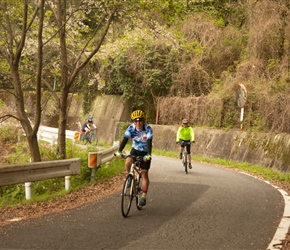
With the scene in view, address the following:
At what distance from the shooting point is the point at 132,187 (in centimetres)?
697

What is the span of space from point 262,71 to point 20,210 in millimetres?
17515

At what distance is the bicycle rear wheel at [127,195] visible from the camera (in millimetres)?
6594

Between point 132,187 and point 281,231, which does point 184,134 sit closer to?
point 132,187

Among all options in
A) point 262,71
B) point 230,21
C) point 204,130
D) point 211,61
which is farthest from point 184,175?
point 230,21

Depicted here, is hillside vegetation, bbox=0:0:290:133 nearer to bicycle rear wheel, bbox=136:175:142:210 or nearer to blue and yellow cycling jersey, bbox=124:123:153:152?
blue and yellow cycling jersey, bbox=124:123:153:152

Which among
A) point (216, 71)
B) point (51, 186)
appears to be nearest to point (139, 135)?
point (51, 186)

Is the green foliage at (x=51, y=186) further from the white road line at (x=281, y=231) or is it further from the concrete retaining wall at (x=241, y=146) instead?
the concrete retaining wall at (x=241, y=146)

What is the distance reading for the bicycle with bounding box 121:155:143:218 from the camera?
6668mm

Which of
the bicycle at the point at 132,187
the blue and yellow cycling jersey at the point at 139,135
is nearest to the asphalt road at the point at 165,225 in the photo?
the bicycle at the point at 132,187

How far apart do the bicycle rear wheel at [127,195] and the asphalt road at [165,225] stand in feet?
0.56

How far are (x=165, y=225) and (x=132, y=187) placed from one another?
115 cm

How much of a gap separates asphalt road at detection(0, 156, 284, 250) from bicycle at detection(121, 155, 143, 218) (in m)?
0.20

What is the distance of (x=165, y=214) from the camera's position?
6910 mm

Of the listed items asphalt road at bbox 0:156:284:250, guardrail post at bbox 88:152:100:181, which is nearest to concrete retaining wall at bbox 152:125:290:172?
asphalt road at bbox 0:156:284:250
